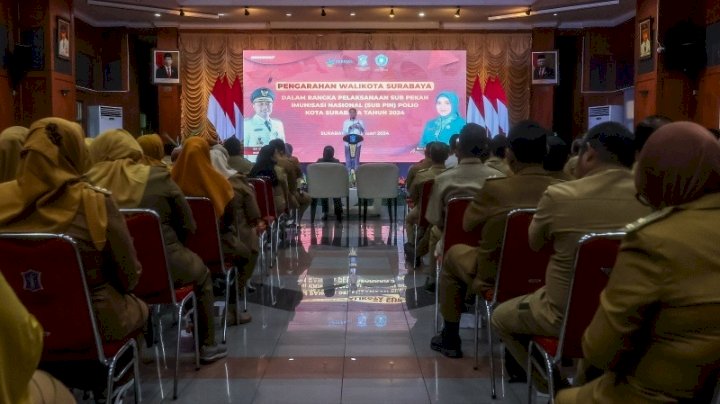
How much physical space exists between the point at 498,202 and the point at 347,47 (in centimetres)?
1321

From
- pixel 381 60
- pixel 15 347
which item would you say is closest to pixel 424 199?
pixel 15 347

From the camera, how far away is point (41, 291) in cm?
231

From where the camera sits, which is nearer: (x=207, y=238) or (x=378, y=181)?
(x=207, y=238)

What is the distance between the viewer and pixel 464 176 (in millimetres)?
4527

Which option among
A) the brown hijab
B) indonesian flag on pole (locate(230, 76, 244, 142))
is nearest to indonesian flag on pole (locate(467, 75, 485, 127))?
indonesian flag on pole (locate(230, 76, 244, 142))

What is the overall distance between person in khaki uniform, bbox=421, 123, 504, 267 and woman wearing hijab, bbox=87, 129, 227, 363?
4.95 ft

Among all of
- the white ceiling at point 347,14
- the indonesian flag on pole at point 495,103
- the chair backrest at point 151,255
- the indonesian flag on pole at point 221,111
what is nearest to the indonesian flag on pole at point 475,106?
the indonesian flag on pole at point 495,103

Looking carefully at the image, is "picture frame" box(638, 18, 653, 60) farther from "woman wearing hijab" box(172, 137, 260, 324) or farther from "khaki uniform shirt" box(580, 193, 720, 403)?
→ "khaki uniform shirt" box(580, 193, 720, 403)

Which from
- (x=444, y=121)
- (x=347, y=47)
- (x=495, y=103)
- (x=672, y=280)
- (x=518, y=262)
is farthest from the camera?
(x=347, y=47)

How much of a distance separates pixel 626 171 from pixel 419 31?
1405 cm

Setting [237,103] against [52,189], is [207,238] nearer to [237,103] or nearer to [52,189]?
[52,189]

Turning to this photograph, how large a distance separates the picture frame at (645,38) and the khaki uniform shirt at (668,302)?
35.5ft

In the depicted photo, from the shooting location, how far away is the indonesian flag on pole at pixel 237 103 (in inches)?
570

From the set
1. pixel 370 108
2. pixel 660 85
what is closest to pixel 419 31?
pixel 370 108
